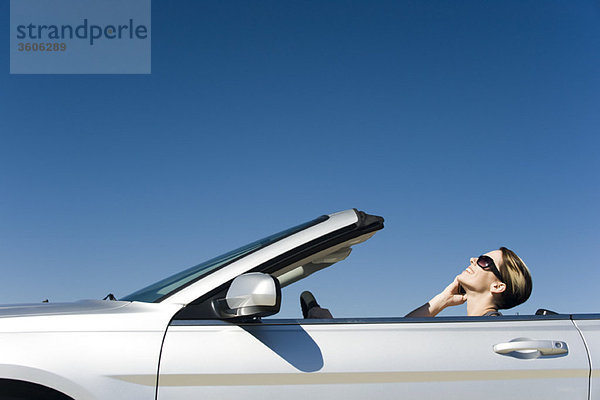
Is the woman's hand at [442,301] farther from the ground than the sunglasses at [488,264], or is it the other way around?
the sunglasses at [488,264]

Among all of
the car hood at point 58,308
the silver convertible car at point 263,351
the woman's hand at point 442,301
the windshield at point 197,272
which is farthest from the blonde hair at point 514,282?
the car hood at point 58,308

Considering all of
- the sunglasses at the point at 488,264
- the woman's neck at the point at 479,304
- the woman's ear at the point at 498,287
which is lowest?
the woman's neck at the point at 479,304

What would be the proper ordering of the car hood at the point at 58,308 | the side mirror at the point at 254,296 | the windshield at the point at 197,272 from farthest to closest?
the windshield at the point at 197,272, the car hood at the point at 58,308, the side mirror at the point at 254,296

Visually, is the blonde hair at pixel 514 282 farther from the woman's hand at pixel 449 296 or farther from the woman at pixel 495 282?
the woman's hand at pixel 449 296

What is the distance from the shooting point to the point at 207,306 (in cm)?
214

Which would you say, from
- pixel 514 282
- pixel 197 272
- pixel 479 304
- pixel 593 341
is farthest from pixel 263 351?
pixel 514 282

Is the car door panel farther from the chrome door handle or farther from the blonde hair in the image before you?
the blonde hair

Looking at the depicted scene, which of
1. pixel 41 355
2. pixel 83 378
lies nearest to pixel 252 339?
pixel 83 378

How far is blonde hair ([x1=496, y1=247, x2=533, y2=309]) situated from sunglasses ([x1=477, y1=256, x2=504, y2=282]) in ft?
0.07

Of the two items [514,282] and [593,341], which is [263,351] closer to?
[593,341]

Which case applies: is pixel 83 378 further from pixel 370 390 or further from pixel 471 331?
pixel 471 331

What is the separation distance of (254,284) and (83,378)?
2.25 feet

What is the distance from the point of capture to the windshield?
2.27 m

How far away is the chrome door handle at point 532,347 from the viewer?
7.05 ft
